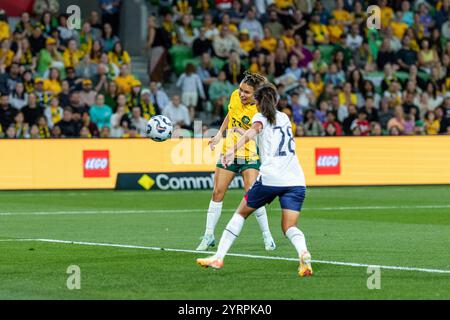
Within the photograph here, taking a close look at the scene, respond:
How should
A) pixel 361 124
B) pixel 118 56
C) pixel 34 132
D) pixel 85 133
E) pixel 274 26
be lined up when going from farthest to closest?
pixel 274 26 < pixel 118 56 < pixel 361 124 < pixel 85 133 < pixel 34 132

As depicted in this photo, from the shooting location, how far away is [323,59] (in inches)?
1312

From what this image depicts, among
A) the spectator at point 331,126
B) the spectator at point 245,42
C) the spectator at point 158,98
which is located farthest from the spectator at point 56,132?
the spectator at point 331,126

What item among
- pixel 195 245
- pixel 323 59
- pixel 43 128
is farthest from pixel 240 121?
pixel 323 59

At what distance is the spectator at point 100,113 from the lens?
1137 inches

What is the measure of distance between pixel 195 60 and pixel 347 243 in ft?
56.1

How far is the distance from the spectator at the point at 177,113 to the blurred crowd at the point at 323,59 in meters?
0.21

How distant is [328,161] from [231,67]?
4.44 meters

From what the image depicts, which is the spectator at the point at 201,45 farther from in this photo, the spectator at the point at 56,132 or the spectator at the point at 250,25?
the spectator at the point at 56,132

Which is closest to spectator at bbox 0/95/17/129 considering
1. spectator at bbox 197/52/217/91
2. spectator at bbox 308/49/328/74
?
spectator at bbox 197/52/217/91

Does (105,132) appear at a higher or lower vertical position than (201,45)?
lower

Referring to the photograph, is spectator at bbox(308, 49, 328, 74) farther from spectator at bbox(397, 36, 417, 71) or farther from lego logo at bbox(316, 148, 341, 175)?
lego logo at bbox(316, 148, 341, 175)

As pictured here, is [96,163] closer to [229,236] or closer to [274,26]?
[274,26]

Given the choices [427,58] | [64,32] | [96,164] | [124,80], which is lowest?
[96,164]
